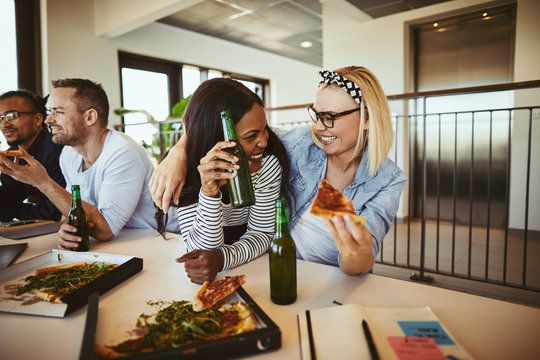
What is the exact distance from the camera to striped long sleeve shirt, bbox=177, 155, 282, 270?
115 cm

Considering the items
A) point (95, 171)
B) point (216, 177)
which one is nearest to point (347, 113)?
point (216, 177)

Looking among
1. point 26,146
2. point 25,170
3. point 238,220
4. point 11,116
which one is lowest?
point 238,220

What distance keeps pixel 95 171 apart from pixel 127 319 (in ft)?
4.15

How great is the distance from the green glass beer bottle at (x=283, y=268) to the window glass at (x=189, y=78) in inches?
254

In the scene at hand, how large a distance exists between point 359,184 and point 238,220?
526 millimetres

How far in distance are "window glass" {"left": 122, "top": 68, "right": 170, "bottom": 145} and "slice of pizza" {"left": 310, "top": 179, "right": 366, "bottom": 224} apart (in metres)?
5.19

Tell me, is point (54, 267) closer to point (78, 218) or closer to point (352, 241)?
point (78, 218)

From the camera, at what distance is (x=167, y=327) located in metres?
0.74

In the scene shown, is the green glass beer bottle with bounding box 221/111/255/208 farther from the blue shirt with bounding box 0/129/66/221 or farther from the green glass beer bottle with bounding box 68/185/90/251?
the blue shirt with bounding box 0/129/66/221

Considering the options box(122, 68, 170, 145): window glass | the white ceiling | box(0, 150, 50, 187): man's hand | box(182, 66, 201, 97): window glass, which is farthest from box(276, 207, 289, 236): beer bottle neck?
box(182, 66, 201, 97): window glass

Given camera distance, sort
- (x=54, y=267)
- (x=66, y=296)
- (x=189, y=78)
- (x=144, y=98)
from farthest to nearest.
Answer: (x=189, y=78), (x=144, y=98), (x=54, y=267), (x=66, y=296)

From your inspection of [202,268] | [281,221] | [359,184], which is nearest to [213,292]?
[202,268]

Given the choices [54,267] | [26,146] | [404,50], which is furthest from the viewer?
[404,50]

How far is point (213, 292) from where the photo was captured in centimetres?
86
